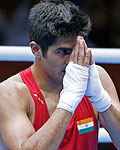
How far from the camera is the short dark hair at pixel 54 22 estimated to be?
5.37ft

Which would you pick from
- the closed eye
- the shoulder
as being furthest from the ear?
the shoulder

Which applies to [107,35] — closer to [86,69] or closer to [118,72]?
[118,72]

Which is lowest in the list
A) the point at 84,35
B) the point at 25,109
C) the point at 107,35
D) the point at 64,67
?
the point at 107,35

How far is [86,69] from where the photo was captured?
156 cm

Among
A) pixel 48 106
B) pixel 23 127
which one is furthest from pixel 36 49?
pixel 23 127

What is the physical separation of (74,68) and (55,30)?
192 mm

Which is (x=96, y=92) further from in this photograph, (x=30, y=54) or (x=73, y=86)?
(x=30, y=54)

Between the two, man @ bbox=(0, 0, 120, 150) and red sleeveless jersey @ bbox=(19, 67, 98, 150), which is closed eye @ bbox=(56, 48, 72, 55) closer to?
man @ bbox=(0, 0, 120, 150)

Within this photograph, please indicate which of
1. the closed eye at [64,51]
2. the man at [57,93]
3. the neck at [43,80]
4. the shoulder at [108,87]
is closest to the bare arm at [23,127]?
the man at [57,93]

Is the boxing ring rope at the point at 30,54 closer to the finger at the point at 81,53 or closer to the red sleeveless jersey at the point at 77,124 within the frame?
the red sleeveless jersey at the point at 77,124

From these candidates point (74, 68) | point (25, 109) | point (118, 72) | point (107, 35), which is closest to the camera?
point (74, 68)

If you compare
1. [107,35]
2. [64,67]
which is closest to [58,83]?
[64,67]

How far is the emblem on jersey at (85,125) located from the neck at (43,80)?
0.19m

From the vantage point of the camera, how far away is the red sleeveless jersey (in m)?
1.73
